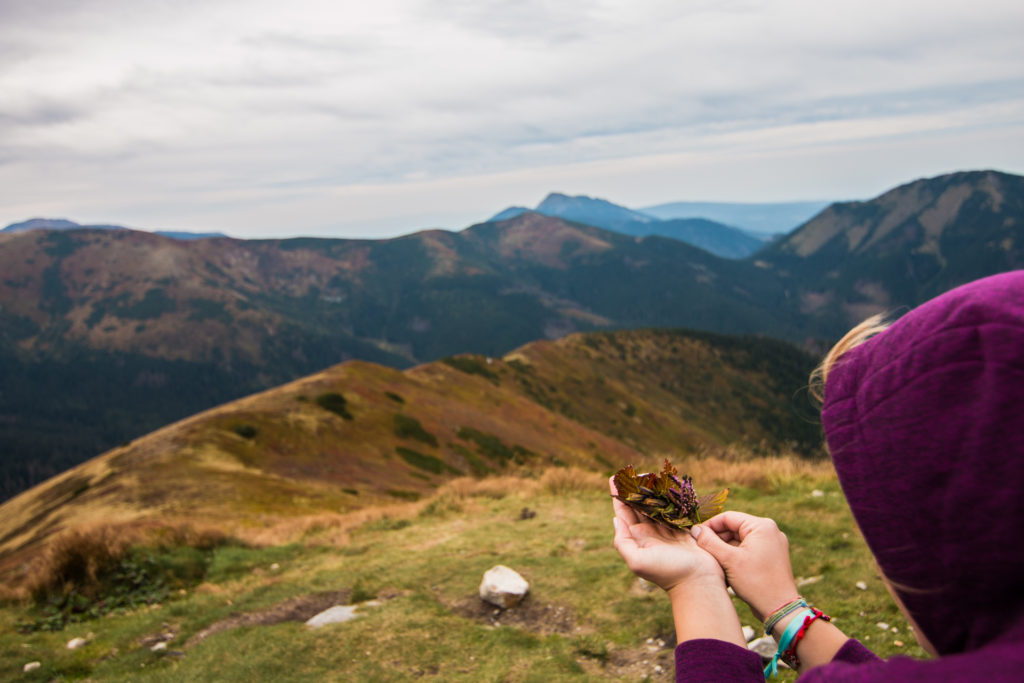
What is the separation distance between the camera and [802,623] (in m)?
1.84

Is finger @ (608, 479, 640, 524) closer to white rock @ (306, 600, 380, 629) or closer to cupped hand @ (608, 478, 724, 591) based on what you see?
cupped hand @ (608, 478, 724, 591)

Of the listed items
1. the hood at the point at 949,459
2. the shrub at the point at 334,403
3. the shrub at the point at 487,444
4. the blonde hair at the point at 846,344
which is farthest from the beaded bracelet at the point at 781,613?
the shrub at the point at 487,444

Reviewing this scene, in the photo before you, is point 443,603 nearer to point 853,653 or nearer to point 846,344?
point 853,653

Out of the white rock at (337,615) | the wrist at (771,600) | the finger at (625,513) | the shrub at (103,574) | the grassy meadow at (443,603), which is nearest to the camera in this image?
the wrist at (771,600)

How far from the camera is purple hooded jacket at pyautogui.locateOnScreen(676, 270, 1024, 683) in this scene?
3.59ft

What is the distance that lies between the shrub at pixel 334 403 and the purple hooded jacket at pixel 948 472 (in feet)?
119

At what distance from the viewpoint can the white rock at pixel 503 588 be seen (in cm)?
723

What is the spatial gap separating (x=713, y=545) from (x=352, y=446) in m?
31.9

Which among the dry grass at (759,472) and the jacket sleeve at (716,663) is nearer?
the jacket sleeve at (716,663)

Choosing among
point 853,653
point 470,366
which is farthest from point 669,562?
point 470,366

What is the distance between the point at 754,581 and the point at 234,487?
72.2ft

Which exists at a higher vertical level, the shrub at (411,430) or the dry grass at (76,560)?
the dry grass at (76,560)

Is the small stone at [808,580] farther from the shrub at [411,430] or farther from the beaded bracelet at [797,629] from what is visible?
the shrub at [411,430]

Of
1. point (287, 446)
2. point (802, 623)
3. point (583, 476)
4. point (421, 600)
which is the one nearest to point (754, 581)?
point (802, 623)
